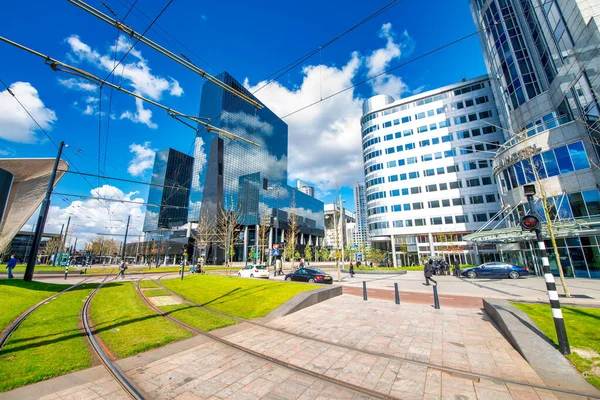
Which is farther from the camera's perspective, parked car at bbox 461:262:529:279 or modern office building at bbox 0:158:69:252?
modern office building at bbox 0:158:69:252

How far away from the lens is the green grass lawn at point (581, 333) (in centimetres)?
472

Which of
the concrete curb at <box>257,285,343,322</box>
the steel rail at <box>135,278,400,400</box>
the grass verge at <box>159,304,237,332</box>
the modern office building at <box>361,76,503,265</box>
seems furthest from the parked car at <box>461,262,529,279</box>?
the steel rail at <box>135,278,400,400</box>

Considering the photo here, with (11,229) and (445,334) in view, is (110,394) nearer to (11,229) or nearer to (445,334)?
(445,334)

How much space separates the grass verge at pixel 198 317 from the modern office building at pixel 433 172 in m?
47.4

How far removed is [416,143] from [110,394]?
6155 centimetres

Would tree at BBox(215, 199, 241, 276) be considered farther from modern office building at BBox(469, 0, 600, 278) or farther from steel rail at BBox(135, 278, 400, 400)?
modern office building at BBox(469, 0, 600, 278)

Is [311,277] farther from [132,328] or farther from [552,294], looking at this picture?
[552,294]

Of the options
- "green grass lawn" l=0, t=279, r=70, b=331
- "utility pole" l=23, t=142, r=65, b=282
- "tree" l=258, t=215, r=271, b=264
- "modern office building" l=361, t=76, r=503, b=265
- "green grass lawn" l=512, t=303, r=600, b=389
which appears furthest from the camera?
"tree" l=258, t=215, r=271, b=264

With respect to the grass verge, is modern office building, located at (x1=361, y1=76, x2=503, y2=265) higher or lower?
higher

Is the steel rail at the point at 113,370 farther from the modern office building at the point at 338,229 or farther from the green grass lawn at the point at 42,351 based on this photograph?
the modern office building at the point at 338,229

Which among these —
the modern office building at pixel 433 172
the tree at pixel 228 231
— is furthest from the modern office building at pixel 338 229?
the tree at pixel 228 231

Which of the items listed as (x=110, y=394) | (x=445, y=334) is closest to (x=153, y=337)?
(x=110, y=394)

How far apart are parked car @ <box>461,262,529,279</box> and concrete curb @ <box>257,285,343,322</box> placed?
19513 millimetres

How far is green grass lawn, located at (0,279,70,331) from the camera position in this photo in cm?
813
